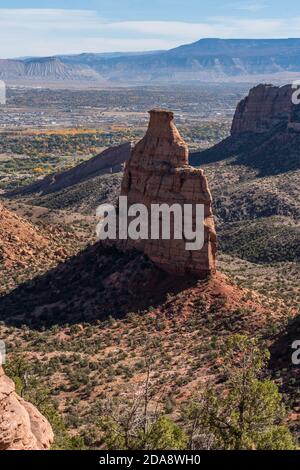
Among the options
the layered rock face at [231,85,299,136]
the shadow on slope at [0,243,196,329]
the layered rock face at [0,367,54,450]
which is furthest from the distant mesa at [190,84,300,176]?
the layered rock face at [0,367,54,450]

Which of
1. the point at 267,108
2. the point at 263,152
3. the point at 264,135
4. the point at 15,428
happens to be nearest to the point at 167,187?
the point at 15,428

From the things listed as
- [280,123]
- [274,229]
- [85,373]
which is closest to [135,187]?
[85,373]

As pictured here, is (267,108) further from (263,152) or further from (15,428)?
(15,428)

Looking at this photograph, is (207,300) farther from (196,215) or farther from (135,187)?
(135,187)

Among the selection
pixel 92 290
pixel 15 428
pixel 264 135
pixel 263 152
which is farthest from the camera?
pixel 264 135

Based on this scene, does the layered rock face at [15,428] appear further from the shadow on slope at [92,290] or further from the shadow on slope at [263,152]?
the shadow on slope at [263,152]

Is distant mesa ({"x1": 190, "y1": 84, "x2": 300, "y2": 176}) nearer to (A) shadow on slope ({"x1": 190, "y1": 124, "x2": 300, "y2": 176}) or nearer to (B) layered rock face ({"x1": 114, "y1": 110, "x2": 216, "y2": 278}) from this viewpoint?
(A) shadow on slope ({"x1": 190, "y1": 124, "x2": 300, "y2": 176})

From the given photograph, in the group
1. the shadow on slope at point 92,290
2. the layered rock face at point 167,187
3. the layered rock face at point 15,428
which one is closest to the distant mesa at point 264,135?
the layered rock face at point 167,187
